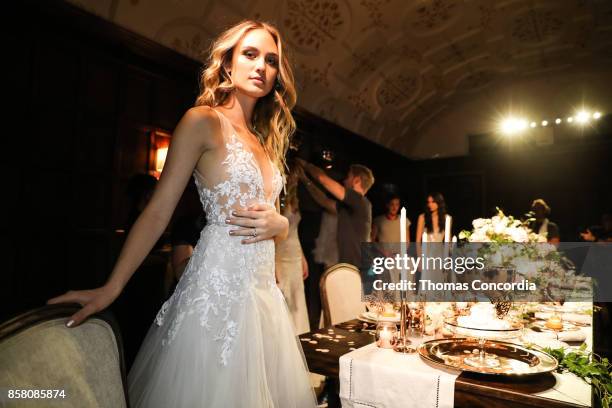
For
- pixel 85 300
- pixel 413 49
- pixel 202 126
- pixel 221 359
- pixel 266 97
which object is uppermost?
pixel 413 49

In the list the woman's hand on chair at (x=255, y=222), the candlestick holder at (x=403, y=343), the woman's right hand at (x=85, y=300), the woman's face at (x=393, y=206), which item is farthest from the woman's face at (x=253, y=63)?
the woman's face at (x=393, y=206)

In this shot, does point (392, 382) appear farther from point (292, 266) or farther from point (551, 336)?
point (292, 266)

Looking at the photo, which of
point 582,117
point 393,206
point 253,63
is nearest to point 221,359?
point 253,63

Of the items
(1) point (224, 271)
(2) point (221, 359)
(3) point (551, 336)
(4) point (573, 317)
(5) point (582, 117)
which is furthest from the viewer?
(5) point (582, 117)

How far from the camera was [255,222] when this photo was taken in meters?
1.35

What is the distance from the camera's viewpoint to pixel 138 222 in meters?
1.20

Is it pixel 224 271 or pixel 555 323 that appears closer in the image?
pixel 224 271

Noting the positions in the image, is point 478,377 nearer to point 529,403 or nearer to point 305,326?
point 529,403

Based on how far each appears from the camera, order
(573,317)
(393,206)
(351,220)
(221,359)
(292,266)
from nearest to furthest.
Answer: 1. (221,359)
2. (573,317)
3. (292,266)
4. (351,220)
5. (393,206)

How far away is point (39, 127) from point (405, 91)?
663cm

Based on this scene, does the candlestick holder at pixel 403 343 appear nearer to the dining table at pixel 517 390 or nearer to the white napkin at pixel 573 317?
the dining table at pixel 517 390

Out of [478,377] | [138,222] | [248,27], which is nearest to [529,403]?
[478,377]

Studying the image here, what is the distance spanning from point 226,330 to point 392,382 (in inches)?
22.6

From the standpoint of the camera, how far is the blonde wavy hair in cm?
155
